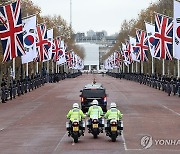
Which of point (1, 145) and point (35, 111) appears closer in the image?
point (1, 145)

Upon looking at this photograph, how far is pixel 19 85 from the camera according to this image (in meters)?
55.5

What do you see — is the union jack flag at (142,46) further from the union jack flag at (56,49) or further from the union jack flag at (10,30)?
the union jack flag at (10,30)

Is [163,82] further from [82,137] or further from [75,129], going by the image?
[75,129]

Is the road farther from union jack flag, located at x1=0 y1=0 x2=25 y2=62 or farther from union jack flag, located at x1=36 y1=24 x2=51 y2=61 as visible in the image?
union jack flag, located at x1=36 y1=24 x2=51 y2=61

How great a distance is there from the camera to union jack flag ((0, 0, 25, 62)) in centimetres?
4075

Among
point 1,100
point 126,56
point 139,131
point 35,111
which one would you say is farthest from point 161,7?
point 139,131

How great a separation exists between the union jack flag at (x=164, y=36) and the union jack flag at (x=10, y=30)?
50.0 ft

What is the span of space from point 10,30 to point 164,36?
16492mm

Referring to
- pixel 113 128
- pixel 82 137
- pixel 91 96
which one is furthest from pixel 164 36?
pixel 113 128

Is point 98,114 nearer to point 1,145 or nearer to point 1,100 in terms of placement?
point 1,145

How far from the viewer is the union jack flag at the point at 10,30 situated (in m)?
40.8

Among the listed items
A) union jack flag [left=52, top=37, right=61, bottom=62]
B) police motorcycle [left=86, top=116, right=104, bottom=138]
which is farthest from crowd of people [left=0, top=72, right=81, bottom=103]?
police motorcycle [left=86, top=116, right=104, bottom=138]

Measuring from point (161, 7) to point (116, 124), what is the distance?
72.1 metres

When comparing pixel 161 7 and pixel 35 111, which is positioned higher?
pixel 161 7
